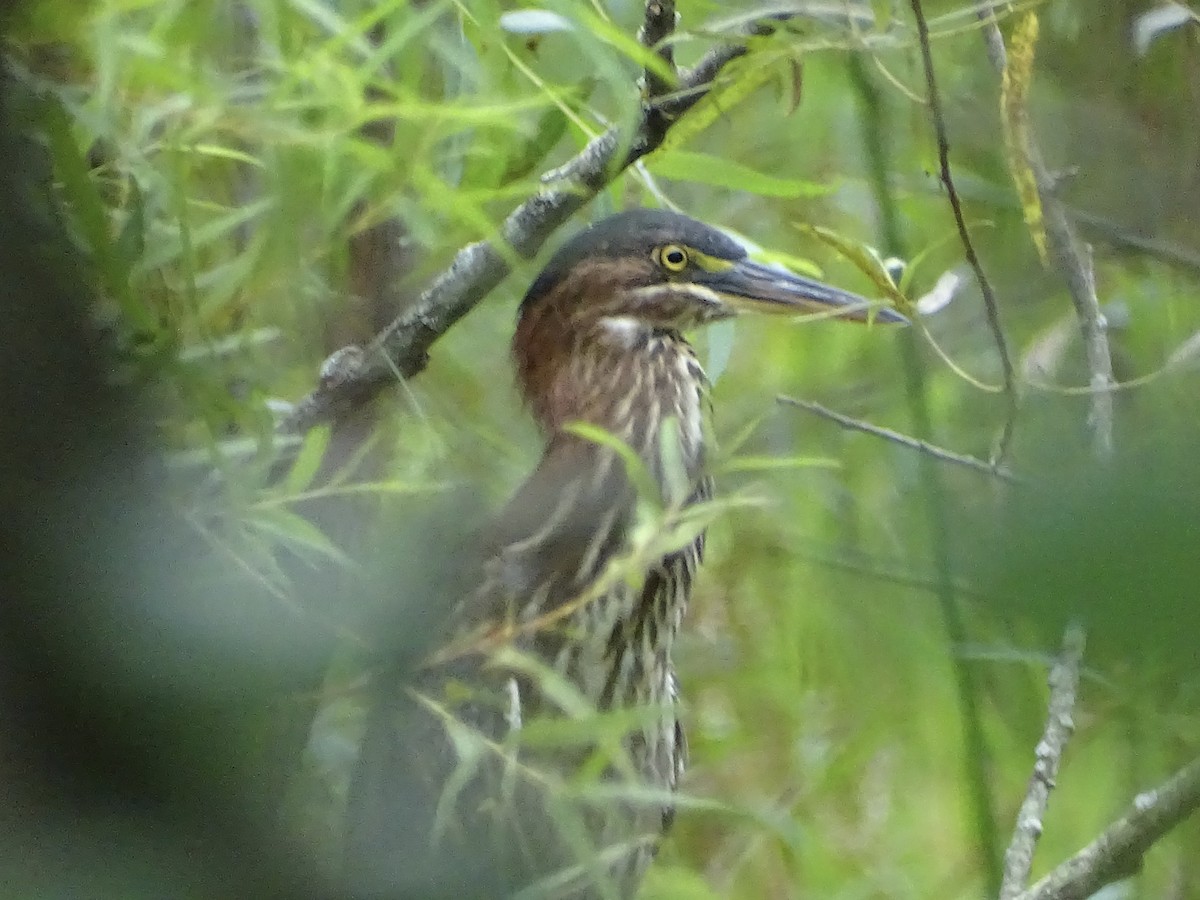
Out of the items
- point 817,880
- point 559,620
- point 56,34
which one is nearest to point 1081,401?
point 56,34

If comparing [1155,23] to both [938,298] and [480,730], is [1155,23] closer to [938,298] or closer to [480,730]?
[938,298]

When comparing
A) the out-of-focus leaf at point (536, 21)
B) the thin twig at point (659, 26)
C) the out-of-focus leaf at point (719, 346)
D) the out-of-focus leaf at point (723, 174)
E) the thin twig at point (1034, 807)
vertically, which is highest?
the out-of-focus leaf at point (536, 21)

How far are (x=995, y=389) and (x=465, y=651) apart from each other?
244 millimetres

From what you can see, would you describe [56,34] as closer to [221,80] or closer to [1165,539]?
[221,80]

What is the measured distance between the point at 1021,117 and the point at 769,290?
1.32 ft

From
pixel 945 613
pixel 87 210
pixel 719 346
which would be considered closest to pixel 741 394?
pixel 719 346

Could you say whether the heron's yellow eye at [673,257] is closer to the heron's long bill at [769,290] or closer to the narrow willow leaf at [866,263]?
the heron's long bill at [769,290]

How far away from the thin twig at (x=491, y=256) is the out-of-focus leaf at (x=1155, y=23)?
175 mm

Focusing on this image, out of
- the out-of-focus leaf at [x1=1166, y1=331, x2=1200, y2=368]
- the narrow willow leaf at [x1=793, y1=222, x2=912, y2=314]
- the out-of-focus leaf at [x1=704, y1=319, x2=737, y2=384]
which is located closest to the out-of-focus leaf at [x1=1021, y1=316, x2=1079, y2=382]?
the narrow willow leaf at [x1=793, y1=222, x2=912, y2=314]

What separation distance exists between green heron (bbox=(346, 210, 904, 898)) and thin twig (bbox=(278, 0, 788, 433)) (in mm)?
100

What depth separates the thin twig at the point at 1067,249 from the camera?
1.96 feet

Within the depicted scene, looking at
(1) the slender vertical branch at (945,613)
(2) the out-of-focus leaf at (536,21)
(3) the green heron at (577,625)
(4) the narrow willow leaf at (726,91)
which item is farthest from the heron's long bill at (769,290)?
(2) the out-of-focus leaf at (536,21)

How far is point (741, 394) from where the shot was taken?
1027 millimetres

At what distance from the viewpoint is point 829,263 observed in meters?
1.12
